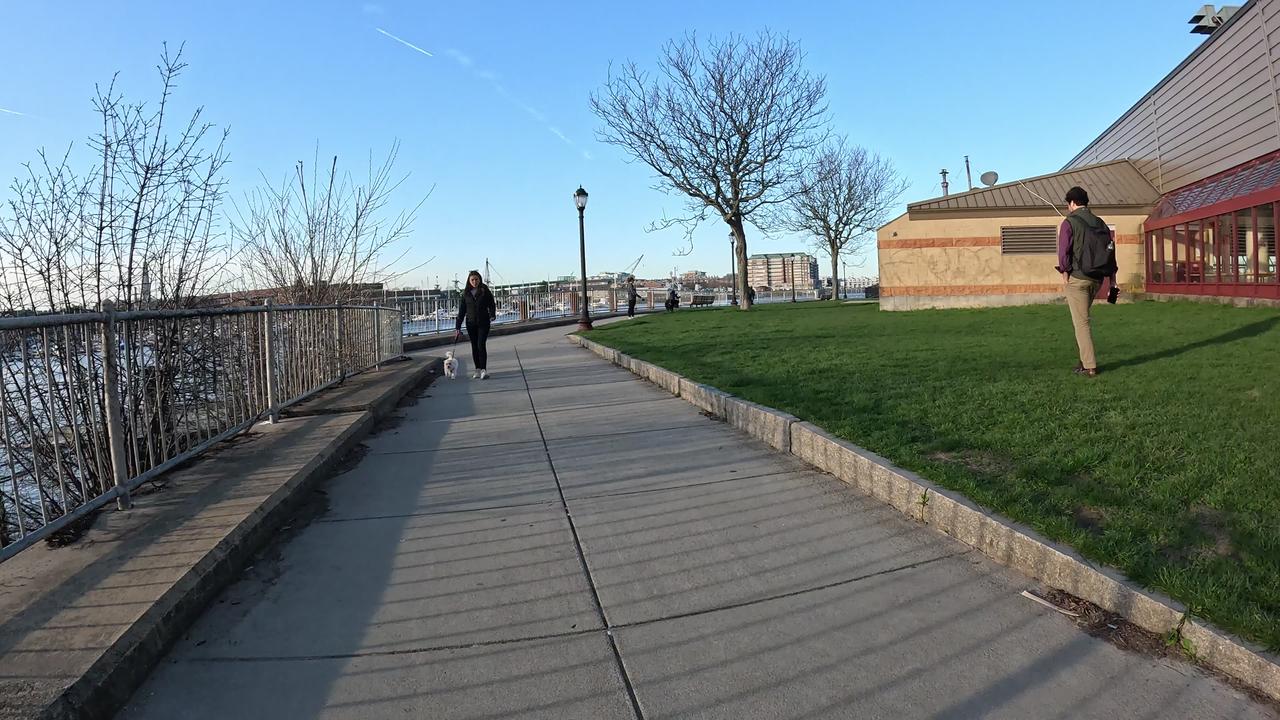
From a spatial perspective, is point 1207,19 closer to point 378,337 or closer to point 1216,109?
point 1216,109

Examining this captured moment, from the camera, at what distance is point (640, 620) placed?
3.32m

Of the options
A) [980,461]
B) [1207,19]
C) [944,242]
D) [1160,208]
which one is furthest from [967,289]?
[980,461]

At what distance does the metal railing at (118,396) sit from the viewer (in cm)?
379

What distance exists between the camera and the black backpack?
7746 mm

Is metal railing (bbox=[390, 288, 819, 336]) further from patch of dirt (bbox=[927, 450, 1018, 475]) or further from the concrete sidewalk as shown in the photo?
patch of dirt (bbox=[927, 450, 1018, 475])

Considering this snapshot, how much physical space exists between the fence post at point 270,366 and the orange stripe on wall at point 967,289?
21.3 m

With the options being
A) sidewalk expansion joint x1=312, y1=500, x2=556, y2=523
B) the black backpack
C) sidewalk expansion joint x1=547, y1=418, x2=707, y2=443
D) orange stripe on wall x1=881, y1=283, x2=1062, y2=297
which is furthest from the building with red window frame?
sidewalk expansion joint x1=312, y1=500, x2=556, y2=523

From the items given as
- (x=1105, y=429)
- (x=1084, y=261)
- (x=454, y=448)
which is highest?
(x=1084, y=261)

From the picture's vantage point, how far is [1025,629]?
3088 millimetres

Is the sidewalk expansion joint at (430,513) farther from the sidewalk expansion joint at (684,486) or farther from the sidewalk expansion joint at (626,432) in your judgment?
the sidewalk expansion joint at (626,432)

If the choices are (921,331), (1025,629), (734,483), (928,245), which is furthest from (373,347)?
(928,245)

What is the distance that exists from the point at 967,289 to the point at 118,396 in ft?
79.1

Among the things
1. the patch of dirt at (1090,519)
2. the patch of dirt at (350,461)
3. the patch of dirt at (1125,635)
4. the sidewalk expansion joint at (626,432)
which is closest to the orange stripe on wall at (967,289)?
the sidewalk expansion joint at (626,432)

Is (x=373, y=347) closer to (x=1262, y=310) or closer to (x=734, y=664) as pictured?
(x=734, y=664)
